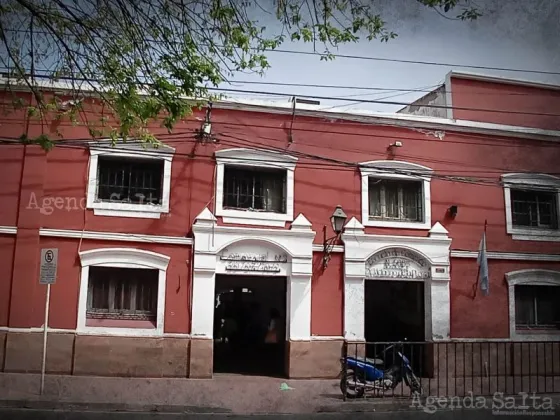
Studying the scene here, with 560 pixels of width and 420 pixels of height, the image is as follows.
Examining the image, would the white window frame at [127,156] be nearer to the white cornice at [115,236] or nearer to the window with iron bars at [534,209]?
the white cornice at [115,236]

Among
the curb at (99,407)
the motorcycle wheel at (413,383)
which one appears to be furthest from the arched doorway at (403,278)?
the curb at (99,407)

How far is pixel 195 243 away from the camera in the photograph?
9648mm

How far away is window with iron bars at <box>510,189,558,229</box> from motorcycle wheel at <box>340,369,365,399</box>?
484cm

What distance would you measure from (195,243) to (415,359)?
4223 millimetres

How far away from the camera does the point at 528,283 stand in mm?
10672

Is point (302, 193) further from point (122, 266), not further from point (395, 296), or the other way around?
point (122, 266)

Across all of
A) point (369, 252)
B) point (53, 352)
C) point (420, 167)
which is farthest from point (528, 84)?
point (53, 352)

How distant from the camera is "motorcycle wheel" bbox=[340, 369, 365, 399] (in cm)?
794

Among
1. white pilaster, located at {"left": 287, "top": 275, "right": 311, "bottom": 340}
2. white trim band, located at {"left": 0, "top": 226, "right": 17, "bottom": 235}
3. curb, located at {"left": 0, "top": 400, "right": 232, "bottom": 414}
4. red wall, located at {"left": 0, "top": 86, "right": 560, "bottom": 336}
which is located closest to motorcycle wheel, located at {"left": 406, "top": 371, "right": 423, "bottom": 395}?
red wall, located at {"left": 0, "top": 86, "right": 560, "bottom": 336}

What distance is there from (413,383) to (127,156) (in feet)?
19.2

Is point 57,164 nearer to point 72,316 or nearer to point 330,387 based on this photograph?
point 72,316

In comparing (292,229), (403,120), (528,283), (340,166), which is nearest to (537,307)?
(528,283)

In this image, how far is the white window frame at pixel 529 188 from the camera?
424 inches

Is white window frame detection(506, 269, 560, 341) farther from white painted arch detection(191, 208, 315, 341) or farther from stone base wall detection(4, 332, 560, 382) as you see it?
white painted arch detection(191, 208, 315, 341)
